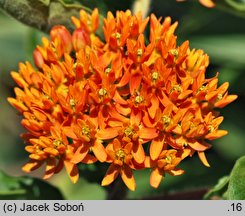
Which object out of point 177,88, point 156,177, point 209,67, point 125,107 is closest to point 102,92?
point 125,107

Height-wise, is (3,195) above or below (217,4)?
below

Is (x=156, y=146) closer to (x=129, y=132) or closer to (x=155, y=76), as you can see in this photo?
(x=129, y=132)

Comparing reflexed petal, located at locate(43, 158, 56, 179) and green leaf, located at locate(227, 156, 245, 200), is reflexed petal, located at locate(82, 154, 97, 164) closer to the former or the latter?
reflexed petal, located at locate(43, 158, 56, 179)

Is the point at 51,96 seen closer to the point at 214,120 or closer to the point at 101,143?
the point at 101,143

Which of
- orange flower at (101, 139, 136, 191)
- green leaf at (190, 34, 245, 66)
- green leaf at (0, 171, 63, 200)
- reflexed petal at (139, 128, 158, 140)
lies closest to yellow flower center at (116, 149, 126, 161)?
orange flower at (101, 139, 136, 191)
